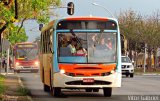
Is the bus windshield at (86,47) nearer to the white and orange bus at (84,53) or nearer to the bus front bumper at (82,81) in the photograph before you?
the white and orange bus at (84,53)

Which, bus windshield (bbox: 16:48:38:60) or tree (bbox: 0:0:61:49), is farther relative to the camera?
bus windshield (bbox: 16:48:38:60)

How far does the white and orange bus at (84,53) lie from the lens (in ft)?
71.4

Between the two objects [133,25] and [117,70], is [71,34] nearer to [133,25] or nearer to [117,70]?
[117,70]

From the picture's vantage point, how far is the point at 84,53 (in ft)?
72.4

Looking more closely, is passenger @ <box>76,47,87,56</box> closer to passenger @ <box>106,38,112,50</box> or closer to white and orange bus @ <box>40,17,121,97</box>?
white and orange bus @ <box>40,17,121,97</box>

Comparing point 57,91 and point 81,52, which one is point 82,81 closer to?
point 81,52

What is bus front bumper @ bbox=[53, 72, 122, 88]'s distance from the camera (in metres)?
21.7

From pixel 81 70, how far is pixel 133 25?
217 ft

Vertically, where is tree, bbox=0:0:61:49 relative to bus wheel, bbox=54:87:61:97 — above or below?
above

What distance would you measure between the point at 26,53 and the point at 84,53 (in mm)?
43117

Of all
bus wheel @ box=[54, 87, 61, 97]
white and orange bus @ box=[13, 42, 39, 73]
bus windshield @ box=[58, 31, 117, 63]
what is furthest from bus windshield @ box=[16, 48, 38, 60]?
bus windshield @ box=[58, 31, 117, 63]

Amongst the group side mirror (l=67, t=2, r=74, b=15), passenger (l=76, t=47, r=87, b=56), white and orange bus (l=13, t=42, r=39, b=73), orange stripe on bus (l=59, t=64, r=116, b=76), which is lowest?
white and orange bus (l=13, t=42, r=39, b=73)

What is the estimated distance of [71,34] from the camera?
22.3 m

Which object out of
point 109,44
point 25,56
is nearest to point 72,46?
point 109,44
